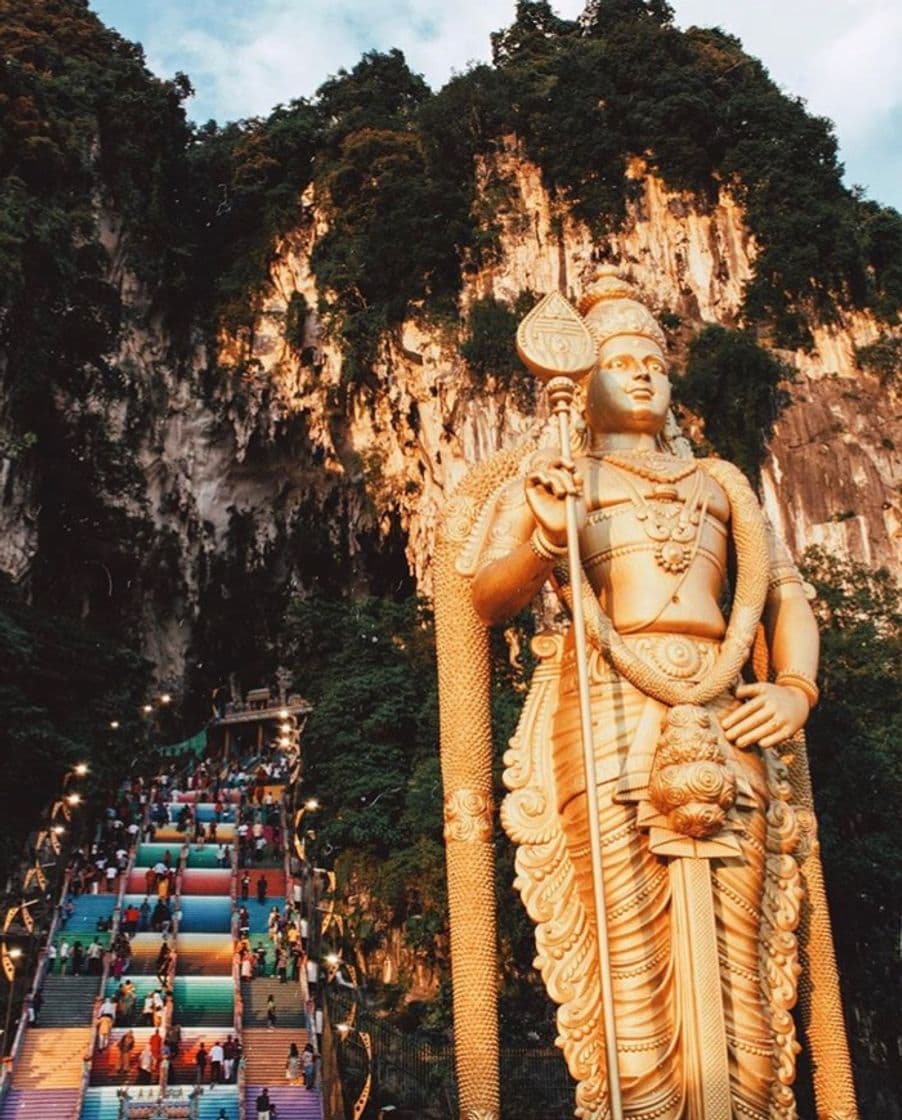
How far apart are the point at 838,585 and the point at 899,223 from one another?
8940mm

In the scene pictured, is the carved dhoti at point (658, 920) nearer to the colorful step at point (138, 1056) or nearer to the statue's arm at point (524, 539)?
the statue's arm at point (524, 539)

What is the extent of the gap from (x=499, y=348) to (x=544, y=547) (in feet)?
59.0

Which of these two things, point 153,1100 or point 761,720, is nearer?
point 761,720

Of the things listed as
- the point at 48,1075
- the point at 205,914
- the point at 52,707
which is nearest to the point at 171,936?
the point at 205,914

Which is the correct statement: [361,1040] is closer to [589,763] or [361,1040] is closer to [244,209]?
[589,763]

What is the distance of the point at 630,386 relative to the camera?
4.50 meters

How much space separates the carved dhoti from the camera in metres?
3.41

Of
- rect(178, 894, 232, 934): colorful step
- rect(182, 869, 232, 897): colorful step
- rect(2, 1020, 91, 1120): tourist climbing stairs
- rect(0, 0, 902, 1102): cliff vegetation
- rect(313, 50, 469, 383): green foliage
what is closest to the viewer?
rect(2, 1020, 91, 1120): tourist climbing stairs

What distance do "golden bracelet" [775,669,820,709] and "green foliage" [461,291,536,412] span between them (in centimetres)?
1719

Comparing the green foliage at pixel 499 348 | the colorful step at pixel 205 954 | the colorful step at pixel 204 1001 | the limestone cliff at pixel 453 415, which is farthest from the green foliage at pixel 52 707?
the green foliage at pixel 499 348

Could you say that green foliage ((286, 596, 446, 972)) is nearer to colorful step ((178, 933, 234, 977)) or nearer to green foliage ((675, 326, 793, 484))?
colorful step ((178, 933, 234, 977))

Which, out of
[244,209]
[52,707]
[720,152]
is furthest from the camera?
[244,209]

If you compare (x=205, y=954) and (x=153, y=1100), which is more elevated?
(x=205, y=954)

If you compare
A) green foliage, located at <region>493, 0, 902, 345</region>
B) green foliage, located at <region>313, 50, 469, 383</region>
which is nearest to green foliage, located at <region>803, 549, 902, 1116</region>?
green foliage, located at <region>493, 0, 902, 345</region>
